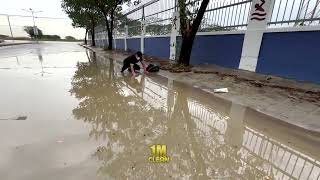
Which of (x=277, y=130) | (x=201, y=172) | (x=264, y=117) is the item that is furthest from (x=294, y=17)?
(x=201, y=172)

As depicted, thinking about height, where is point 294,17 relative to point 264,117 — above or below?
above

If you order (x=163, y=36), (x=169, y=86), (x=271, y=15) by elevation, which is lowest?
(x=169, y=86)

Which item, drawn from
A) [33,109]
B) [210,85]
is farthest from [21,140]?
[210,85]

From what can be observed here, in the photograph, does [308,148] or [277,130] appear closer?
[308,148]

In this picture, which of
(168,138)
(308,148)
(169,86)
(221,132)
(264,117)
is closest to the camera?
(308,148)

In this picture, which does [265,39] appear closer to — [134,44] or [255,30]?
[255,30]

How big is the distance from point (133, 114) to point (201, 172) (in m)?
2.19

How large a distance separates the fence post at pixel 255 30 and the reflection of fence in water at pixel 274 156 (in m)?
4.60

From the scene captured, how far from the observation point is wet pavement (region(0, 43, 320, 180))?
2.57 metres

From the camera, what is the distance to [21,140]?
10.6 ft

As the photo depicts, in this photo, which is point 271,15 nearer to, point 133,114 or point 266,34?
point 266,34

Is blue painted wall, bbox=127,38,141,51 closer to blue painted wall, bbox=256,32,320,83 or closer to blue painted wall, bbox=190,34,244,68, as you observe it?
blue painted wall, bbox=190,34,244,68

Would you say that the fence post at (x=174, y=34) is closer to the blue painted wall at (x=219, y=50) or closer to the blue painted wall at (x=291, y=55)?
the blue painted wall at (x=219, y=50)

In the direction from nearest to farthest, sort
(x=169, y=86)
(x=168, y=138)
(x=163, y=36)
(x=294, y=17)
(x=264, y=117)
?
1. (x=168, y=138)
2. (x=264, y=117)
3. (x=294, y=17)
4. (x=169, y=86)
5. (x=163, y=36)
